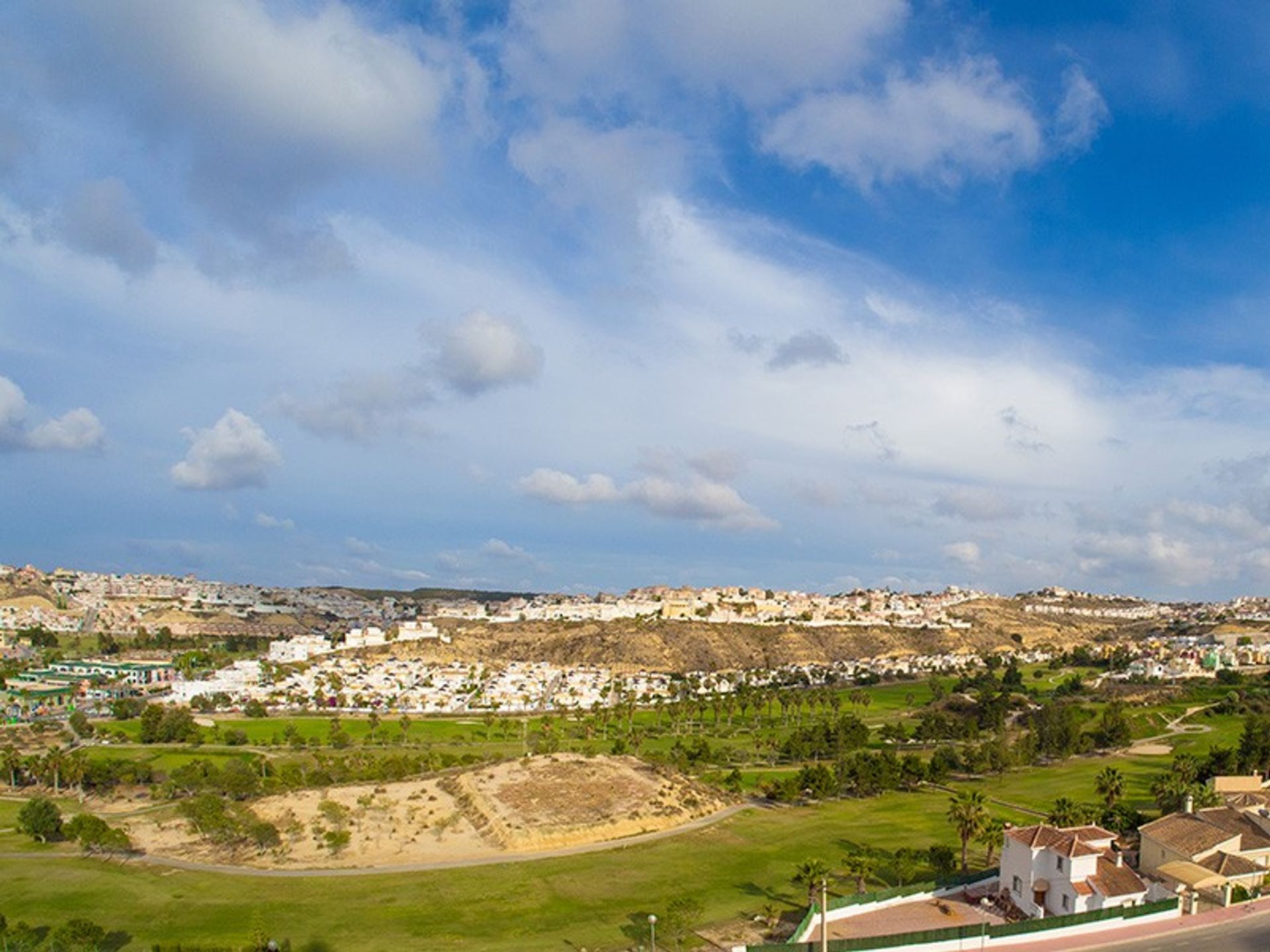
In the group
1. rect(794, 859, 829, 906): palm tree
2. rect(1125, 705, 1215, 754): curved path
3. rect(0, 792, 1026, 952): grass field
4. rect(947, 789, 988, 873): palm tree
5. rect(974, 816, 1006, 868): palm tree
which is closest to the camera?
rect(0, 792, 1026, 952): grass field

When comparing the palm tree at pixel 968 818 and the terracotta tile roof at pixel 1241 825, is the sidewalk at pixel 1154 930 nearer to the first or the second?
the terracotta tile roof at pixel 1241 825

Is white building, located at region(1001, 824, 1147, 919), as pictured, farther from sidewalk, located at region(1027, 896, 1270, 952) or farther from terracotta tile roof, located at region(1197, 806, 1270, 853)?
terracotta tile roof, located at region(1197, 806, 1270, 853)

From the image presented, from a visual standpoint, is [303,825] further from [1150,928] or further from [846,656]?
[846,656]

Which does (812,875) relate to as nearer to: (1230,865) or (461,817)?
(1230,865)

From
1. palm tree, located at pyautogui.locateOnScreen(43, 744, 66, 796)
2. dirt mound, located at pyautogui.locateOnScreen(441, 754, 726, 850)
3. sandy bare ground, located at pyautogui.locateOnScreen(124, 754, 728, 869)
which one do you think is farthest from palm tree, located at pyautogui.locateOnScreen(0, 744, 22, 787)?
dirt mound, located at pyautogui.locateOnScreen(441, 754, 726, 850)

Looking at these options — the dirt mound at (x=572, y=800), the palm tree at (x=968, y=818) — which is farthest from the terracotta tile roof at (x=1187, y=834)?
the dirt mound at (x=572, y=800)

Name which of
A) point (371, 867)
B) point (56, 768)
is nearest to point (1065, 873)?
point (371, 867)

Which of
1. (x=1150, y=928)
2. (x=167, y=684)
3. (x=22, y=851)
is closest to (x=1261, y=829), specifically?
(x=1150, y=928)
